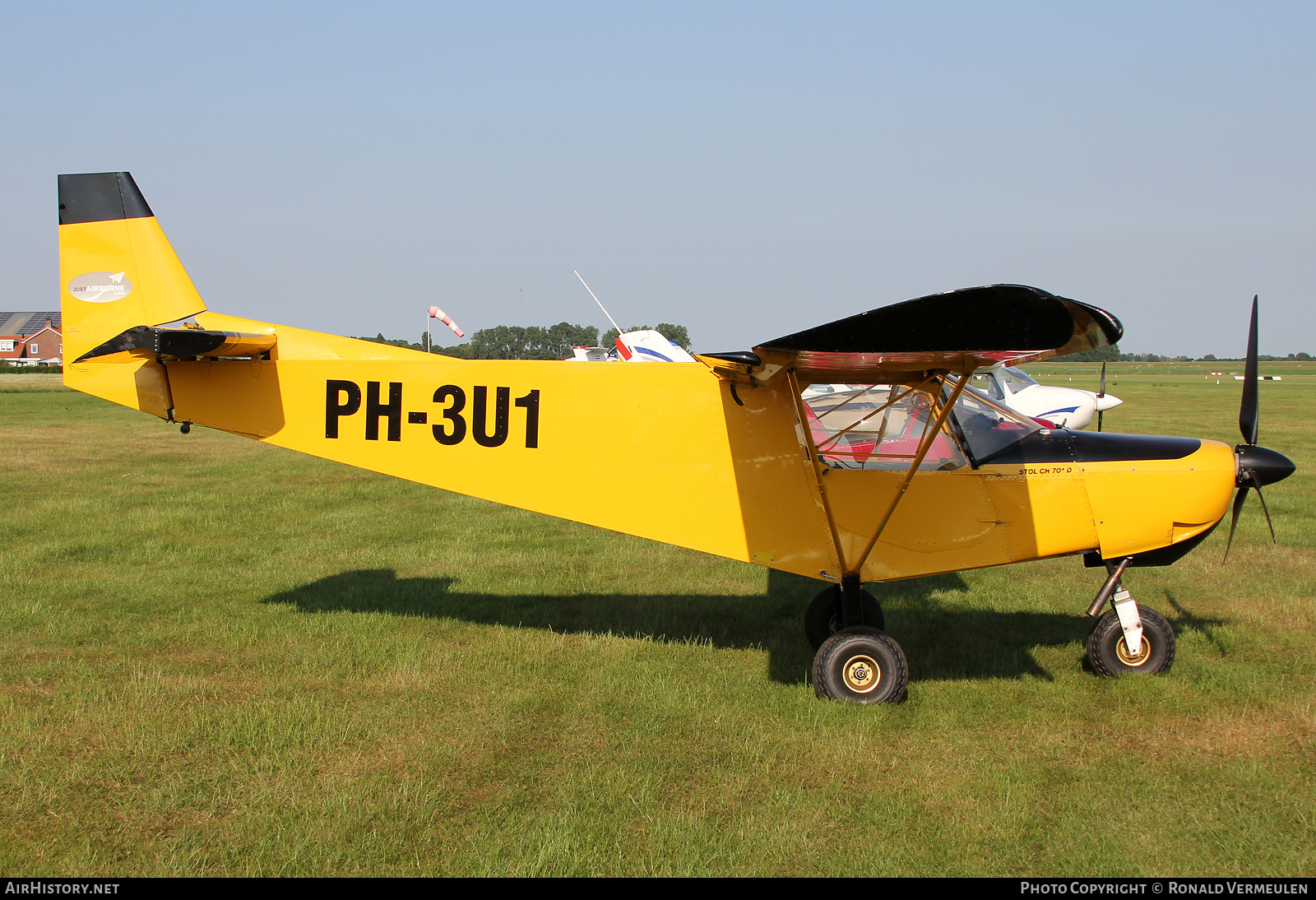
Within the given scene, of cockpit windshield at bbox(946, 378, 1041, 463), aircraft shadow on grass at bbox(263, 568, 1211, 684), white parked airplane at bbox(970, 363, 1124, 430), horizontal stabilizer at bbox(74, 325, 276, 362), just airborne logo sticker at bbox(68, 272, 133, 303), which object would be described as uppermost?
just airborne logo sticker at bbox(68, 272, 133, 303)

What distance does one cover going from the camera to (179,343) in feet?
18.1

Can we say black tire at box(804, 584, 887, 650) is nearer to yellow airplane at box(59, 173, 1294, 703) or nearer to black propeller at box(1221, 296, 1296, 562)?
yellow airplane at box(59, 173, 1294, 703)

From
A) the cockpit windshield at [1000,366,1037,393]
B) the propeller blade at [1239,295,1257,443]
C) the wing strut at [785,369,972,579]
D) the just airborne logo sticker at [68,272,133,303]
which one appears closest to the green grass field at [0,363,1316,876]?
the wing strut at [785,369,972,579]

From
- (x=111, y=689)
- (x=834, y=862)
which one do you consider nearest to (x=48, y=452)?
(x=111, y=689)

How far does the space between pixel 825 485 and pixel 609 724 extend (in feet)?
6.43

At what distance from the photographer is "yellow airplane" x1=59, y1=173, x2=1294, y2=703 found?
538 centimetres

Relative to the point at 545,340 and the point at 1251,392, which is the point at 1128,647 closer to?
the point at 1251,392

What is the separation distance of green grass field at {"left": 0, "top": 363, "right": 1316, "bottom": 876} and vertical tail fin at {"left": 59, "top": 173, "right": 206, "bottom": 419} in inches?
73.1

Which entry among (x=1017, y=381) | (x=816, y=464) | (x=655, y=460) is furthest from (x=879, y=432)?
(x=1017, y=381)

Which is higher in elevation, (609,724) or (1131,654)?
(1131,654)

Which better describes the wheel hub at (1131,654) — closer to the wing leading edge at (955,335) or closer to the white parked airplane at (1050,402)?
the wing leading edge at (955,335)

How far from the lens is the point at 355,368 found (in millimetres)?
6004

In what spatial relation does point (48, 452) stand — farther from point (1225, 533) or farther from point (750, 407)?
point (1225, 533)

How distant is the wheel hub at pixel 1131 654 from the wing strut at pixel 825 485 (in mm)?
1749
